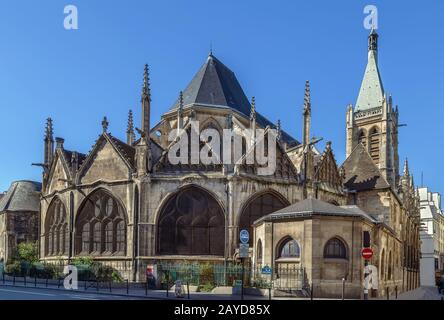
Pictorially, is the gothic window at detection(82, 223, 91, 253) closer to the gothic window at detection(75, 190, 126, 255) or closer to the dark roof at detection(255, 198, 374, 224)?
the gothic window at detection(75, 190, 126, 255)

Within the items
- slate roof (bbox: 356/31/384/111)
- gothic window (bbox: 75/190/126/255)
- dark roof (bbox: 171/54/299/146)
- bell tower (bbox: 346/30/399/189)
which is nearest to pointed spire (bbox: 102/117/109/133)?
gothic window (bbox: 75/190/126/255)

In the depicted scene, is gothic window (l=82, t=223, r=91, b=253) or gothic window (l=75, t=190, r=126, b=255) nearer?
gothic window (l=75, t=190, r=126, b=255)

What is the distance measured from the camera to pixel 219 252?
3091 centimetres

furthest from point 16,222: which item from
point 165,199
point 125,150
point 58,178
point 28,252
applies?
point 165,199

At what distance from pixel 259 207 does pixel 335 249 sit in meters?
8.14

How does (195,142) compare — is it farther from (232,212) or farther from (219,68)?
(219,68)

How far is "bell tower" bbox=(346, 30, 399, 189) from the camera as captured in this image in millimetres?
60578

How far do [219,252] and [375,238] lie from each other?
894 cm

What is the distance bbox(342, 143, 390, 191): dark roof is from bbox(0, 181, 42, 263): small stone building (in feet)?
82.9

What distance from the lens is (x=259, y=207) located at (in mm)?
31625

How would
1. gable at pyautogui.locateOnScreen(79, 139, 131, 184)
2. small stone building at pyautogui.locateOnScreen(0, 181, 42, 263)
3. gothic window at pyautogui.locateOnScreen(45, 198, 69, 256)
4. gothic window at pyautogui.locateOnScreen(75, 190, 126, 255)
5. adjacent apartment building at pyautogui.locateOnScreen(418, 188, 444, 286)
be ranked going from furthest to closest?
adjacent apartment building at pyautogui.locateOnScreen(418, 188, 444, 286) < small stone building at pyautogui.locateOnScreen(0, 181, 42, 263) < gothic window at pyautogui.locateOnScreen(45, 198, 69, 256) < gable at pyautogui.locateOnScreen(79, 139, 131, 184) < gothic window at pyautogui.locateOnScreen(75, 190, 126, 255)

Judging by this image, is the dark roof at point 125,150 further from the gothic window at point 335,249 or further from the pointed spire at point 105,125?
the gothic window at point 335,249

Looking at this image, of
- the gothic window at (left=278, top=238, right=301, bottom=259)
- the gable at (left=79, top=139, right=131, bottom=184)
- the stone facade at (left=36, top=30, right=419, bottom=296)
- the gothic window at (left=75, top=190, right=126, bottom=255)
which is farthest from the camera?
the gable at (left=79, top=139, right=131, bottom=184)

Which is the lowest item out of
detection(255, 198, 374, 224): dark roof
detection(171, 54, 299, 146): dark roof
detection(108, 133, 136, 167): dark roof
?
detection(255, 198, 374, 224): dark roof
